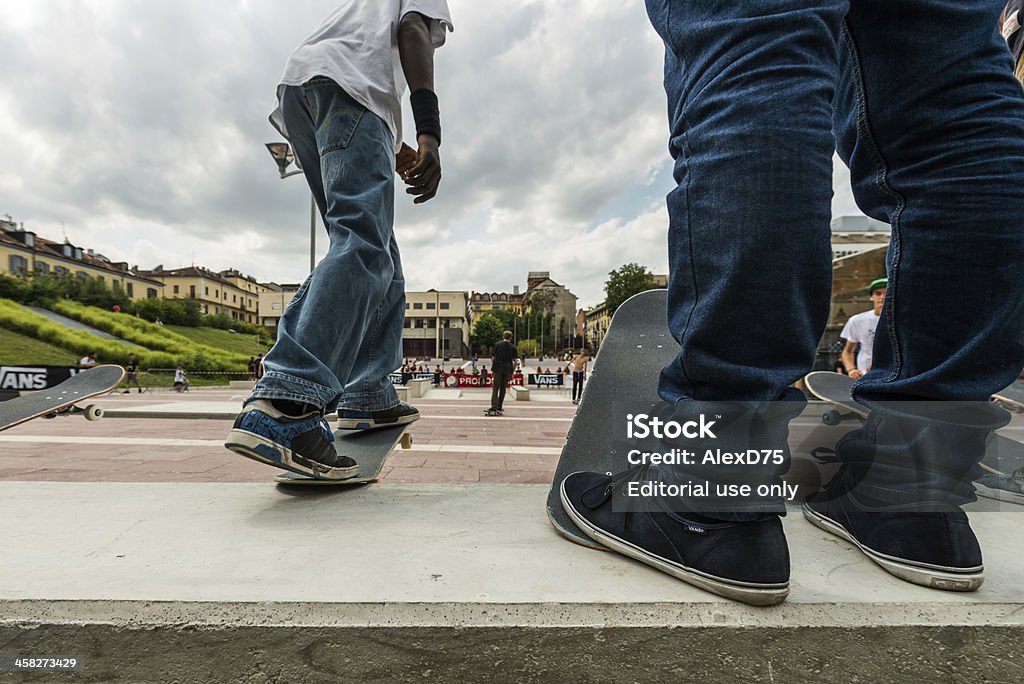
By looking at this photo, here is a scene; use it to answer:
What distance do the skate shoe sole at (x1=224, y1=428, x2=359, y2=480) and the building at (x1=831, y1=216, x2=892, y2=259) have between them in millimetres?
14982

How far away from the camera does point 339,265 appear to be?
4.05ft

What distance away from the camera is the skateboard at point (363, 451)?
1.29 meters

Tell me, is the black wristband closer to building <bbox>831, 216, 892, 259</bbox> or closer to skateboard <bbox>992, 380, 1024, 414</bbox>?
skateboard <bbox>992, 380, 1024, 414</bbox>

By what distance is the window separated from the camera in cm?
4591

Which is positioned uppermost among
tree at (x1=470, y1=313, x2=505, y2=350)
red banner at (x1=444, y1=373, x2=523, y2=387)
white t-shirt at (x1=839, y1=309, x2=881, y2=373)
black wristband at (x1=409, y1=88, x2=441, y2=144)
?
tree at (x1=470, y1=313, x2=505, y2=350)

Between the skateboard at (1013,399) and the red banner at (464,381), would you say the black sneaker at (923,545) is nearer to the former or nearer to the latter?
the skateboard at (1013,399)

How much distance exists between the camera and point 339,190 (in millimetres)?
1317

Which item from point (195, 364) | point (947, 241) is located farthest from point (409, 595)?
point (195, 364)

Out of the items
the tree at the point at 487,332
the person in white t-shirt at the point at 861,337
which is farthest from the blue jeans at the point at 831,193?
the tree at the point at 487,332

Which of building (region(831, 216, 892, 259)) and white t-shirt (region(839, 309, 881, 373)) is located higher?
building (region(831, 216, 892, 259))

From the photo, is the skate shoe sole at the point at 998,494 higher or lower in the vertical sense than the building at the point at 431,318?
lower

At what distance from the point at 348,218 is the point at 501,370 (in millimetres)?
9235

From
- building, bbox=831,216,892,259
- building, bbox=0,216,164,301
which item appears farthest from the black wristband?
building, bbox=0,216,164,301

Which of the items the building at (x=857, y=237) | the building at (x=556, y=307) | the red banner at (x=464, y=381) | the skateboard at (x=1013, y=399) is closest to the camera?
the skateboard at (x=1013, y=399)
